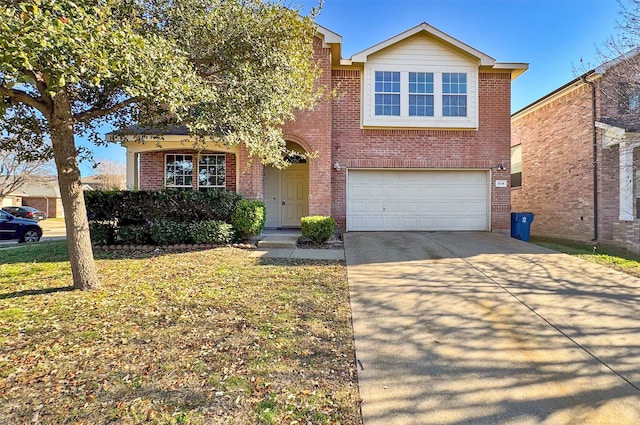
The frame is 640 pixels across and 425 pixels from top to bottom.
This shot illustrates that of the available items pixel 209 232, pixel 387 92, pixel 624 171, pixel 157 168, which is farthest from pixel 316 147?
pixel 624 171

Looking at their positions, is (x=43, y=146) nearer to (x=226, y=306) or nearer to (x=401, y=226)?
(x=226, y=306)

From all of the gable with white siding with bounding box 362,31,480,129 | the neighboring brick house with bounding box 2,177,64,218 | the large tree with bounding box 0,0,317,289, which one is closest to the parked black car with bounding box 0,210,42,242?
the large tree with bounding box 0,0,317,289

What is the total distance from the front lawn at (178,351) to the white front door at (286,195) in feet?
22.5

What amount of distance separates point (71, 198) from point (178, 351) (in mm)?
3337

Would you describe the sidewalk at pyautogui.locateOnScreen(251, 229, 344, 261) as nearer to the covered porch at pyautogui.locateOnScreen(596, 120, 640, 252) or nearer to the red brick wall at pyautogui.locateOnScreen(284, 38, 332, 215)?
the red brick wall at pyautogui.locateOnScreen(284, 38, 332, 215)

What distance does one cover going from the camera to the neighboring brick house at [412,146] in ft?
38.9

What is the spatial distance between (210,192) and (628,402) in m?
8.73

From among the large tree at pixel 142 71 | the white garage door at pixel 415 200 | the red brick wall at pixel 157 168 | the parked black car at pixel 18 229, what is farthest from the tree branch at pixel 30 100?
the parked black car at pixel 18 229

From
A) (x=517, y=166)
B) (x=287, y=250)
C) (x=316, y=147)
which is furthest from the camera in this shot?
(x=517, y=166)

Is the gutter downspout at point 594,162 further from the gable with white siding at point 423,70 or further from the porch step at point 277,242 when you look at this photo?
the porch step at point 277,242

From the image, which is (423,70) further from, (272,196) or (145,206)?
(145,206)

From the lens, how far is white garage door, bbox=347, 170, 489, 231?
12.1 m

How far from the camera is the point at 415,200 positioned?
1219cm

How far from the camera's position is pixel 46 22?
Result: 122 inches
